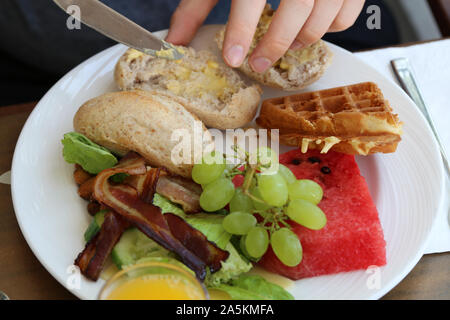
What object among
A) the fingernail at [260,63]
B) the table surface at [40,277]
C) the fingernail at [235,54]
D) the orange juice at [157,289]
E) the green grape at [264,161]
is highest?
the fingernail at [235,54]

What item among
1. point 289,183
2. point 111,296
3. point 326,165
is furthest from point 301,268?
point 111,296

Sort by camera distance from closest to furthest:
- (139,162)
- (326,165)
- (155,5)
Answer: (139,162) → (326,165) → (155,5)

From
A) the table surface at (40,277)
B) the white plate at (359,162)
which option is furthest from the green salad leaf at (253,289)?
the table surface at (40,277)

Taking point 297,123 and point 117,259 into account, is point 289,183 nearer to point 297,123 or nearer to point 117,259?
point 297,123

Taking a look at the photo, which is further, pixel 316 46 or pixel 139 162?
pixel 316 46

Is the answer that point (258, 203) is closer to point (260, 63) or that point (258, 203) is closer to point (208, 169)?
point (208, 169)

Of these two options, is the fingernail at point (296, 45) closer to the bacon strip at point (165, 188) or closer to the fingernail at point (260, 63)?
the fingernail at point (260, 63)
